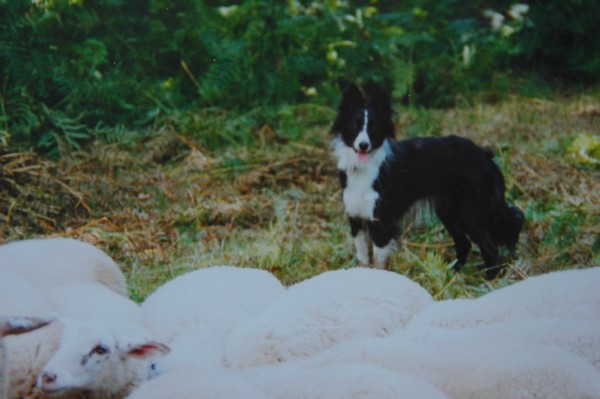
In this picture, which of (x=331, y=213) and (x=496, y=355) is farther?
(x=331, y=213)

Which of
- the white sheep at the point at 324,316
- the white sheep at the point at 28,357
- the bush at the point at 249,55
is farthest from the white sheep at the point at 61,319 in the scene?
the bush at the point at 249,55

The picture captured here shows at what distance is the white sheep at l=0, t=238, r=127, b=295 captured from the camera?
3.91 meters

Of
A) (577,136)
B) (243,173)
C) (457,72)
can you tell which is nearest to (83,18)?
(243,173)

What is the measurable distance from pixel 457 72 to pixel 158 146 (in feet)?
15.2

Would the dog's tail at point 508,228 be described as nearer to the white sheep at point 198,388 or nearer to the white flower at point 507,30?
the white sheep at point 198,388

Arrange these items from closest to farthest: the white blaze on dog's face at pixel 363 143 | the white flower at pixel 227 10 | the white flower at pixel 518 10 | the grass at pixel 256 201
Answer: the grass at pixel 256 201
the white blaze on dog's face at pixel 363 143
the white flower at pixel 227 10
the white flower at pixel 518 10

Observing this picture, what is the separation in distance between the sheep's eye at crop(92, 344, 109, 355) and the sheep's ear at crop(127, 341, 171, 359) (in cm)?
10

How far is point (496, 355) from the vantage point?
2674mm

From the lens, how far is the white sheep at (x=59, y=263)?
12.8 feet

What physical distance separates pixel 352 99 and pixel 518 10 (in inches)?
248

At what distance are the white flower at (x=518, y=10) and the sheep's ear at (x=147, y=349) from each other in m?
9.14

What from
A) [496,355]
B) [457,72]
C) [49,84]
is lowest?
[457,72]

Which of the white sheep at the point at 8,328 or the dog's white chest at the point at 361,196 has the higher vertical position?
the white sheep at the point at 8,328

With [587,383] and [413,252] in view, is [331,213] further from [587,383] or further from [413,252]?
[587,383]
